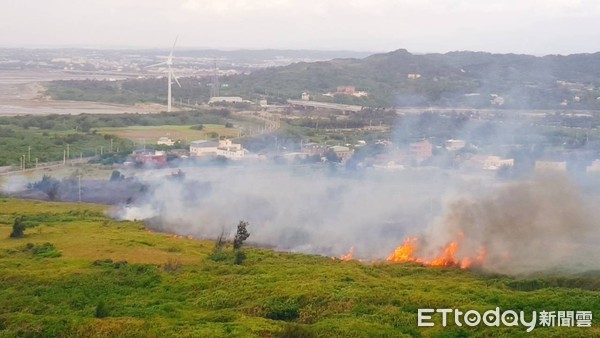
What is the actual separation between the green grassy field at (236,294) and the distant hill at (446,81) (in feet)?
242

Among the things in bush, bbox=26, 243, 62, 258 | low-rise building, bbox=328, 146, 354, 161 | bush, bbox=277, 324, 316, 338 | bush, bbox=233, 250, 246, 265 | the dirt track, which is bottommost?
the dirt track

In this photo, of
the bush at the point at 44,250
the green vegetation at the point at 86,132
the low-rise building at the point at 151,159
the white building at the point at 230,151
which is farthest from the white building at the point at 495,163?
the bush at the point at 44,250

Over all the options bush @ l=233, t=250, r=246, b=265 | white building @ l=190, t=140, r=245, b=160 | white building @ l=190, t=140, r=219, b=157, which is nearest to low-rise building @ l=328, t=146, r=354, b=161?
white building @ l=190, t=140, r=245, b=160

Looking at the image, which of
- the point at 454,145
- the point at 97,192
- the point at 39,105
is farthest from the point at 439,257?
the point at 39,105

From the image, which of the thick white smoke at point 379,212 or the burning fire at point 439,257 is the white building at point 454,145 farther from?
the burning fire at point 439,257

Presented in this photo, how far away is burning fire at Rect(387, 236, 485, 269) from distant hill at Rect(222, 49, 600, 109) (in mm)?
66449

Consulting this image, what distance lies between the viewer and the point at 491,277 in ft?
113

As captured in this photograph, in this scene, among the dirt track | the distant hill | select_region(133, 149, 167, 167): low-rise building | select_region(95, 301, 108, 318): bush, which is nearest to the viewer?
select_region(95, 301, 108, 318): bush

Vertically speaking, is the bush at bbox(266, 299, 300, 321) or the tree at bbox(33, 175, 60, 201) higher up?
the bush at bbox(266, 299, 300, 321)

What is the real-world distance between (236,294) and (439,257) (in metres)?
13.1

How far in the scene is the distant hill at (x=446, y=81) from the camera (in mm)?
106812

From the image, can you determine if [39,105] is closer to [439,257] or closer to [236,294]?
[439,257]

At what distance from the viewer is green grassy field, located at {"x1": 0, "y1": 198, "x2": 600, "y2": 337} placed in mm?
25594

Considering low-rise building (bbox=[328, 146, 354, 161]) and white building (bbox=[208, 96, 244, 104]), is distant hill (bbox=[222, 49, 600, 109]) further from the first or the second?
low-rise building (bbox=[328, 146, 354, 161])
